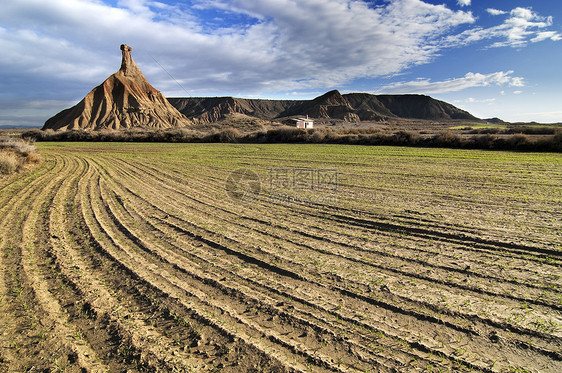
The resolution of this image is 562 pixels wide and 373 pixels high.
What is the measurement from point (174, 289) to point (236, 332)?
1.52m

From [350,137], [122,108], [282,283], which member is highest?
[122,108]

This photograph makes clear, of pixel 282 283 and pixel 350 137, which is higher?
pixel 350 137

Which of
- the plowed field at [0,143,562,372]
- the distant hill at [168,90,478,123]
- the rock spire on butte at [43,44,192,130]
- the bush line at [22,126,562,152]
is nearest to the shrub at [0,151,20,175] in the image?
the plowed field at [0,143,562,372]

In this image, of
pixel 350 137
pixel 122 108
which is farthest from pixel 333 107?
pixel 350 137

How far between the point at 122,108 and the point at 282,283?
303 ft

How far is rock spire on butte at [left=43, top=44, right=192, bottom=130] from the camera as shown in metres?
76.6

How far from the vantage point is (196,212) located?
8.65 m

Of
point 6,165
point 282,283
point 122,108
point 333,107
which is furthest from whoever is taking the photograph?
point 333,107

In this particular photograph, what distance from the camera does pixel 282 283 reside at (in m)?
4.79

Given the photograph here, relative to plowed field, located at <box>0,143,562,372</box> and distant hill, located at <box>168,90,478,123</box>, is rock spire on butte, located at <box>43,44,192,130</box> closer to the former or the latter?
Result: distant hill, located at <box>168,90,478,123</box>

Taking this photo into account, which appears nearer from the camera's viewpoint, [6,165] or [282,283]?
[282,283]

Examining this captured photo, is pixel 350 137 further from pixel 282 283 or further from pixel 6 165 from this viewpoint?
pixel 282 283

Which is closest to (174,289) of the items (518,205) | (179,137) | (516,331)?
(516,331)

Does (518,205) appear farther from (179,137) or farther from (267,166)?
(179,137)
